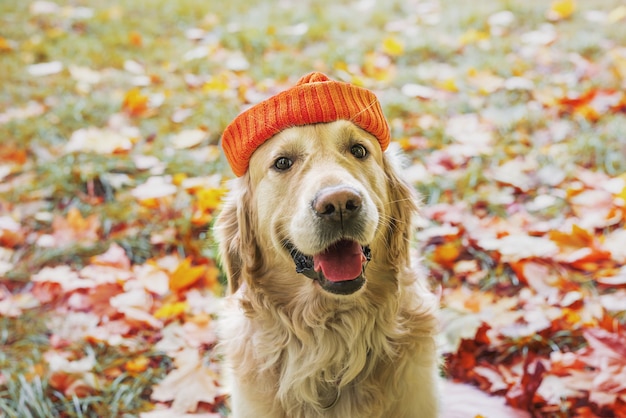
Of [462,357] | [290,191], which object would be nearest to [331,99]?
[290,191]

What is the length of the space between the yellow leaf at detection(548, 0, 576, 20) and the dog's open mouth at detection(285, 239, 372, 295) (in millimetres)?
5113

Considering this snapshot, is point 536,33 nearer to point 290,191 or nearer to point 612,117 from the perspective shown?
point 612,117

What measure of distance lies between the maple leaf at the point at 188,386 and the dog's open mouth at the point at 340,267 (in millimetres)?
978

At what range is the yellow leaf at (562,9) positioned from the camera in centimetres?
608

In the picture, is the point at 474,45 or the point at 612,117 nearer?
the point at 612,117

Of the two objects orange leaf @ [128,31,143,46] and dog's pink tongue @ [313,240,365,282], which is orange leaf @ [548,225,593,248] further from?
orange leaf @ [128,31,143,46]

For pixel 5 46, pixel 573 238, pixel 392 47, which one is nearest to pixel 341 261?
pixel 573 238

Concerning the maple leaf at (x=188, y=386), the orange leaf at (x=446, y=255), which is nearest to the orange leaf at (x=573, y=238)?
the orange leaf at (x=446, y=255)

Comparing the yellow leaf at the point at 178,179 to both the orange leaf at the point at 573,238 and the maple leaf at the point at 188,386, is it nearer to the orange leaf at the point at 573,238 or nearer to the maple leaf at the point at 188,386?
the maple leaf at the point at 188,386

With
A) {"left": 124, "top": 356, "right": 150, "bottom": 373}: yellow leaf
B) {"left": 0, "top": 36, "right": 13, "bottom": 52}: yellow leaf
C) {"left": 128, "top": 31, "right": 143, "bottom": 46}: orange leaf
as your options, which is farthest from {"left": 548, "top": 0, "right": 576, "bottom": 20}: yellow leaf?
{"left": 0, "top": 36, "right": 13, "bottom": 52}: yellow leaf

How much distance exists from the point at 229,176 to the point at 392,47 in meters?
2.53

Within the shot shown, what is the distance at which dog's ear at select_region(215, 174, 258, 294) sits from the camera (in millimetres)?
2367

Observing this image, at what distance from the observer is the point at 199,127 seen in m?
4.89

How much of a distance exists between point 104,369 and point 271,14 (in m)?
5.25
